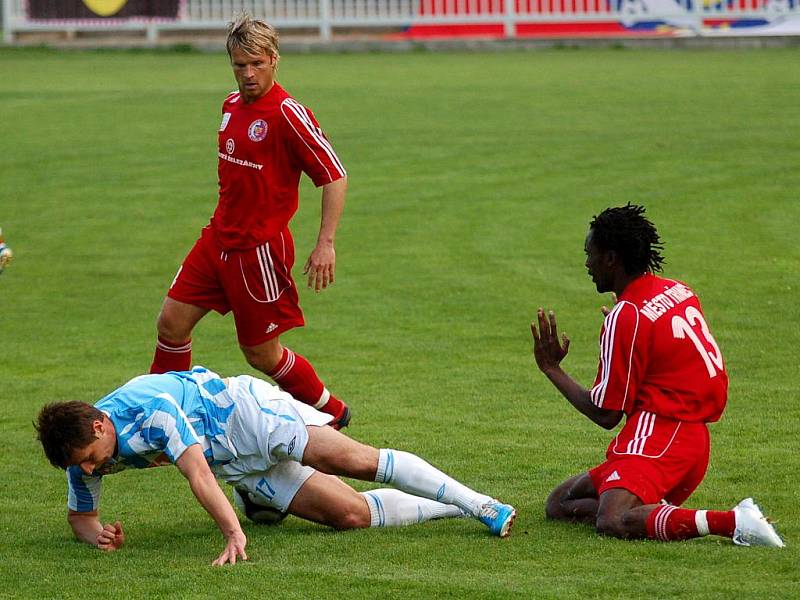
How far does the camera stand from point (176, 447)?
18.4ft

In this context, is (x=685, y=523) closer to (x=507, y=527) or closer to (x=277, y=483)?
(x=507, y=527)

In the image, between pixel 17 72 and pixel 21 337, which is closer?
pixel 21 337

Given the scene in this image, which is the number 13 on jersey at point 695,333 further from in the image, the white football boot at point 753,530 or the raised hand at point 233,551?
the raised hand at point 233,551

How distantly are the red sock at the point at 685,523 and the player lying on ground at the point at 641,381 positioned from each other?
6 centimetres

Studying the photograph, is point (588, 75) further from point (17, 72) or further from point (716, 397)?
point (716, 397)

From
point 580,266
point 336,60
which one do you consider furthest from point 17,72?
point 580,266

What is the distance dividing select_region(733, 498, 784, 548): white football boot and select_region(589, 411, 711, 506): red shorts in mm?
461

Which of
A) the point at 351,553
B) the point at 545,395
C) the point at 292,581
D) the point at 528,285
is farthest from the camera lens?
the point at 528,285

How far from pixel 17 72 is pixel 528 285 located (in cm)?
1956

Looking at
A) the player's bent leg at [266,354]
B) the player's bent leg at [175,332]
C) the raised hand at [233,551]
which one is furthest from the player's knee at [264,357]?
the raised hand at [233,551]

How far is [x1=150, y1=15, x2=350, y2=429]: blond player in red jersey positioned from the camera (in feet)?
23.9

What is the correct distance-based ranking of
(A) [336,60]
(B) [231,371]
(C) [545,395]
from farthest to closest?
1. (A) [336,60]
2. (B) [231,371]
3. (C) [545,395]

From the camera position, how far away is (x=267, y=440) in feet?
19.7

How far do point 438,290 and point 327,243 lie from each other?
508 centimetres
